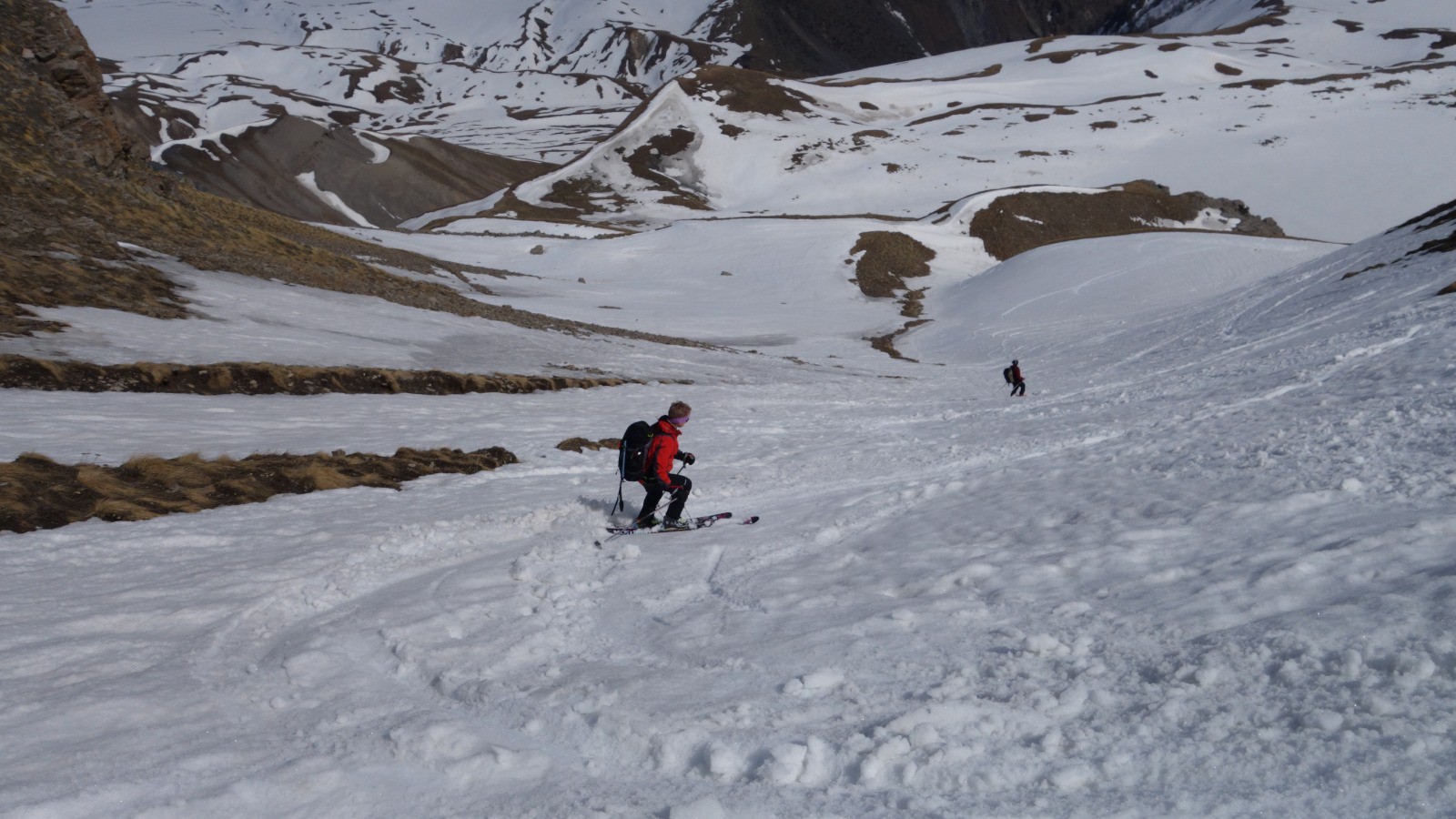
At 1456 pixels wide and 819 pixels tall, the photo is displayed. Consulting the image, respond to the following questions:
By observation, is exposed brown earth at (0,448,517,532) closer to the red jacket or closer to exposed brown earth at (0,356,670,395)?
the red jacket

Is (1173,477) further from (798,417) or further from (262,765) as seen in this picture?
(798,417)

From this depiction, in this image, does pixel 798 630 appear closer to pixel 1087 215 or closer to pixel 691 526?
pixel 691 526

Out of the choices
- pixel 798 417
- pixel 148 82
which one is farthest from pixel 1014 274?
pixel 148 82

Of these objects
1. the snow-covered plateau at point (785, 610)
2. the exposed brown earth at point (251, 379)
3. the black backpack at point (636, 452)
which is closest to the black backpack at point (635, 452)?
the black backpack at point (636, 452)

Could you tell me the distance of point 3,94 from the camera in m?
24.5

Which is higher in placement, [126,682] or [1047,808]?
[126,682]

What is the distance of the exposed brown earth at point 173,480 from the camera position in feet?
26.5

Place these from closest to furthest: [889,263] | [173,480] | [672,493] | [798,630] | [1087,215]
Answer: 1. [798,630]
2. [672,493]
3. [173,480]
4. [889,263]
5. [1087,215]

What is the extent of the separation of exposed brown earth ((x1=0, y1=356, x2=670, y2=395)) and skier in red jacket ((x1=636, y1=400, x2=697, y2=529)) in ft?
32.1

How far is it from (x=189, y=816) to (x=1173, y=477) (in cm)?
828

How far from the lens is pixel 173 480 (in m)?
9.57

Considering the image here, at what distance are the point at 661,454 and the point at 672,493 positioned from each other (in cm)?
46

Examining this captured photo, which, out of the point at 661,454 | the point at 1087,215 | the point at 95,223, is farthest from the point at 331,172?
the point at 661,454

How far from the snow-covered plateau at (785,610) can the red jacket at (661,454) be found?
0.77 metres
